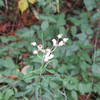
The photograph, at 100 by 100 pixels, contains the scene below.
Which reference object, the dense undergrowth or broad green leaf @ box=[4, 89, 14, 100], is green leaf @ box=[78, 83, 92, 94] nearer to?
the dense undergrowth

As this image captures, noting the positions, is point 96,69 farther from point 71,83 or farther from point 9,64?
point 9,64

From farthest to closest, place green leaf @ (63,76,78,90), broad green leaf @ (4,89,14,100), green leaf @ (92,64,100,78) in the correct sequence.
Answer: green leaf @ (92,64,100,78), green leaf @ (63,76,78,90), broad green leaf @ (4,89,14,100)

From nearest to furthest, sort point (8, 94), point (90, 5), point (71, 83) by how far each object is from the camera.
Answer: point (8, 94), point (71, 83), point (90, 5)

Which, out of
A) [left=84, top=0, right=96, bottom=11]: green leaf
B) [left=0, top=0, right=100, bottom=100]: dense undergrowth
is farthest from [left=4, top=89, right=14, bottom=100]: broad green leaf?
[left=84, top=0, right=96, bottom=11]: green leaf

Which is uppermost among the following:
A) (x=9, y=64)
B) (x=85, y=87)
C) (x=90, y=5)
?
(x=90, y=5)

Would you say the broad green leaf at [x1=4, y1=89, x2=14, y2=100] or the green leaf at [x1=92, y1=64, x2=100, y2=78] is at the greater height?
the green leaf at [x1=92, y1=64, x2=100, y2=78]

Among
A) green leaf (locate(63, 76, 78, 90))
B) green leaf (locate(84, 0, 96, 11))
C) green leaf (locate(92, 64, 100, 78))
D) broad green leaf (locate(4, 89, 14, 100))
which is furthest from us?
green leaf (locate(84, 0, 96, 11))

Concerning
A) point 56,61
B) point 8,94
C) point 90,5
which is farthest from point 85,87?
point 90,5

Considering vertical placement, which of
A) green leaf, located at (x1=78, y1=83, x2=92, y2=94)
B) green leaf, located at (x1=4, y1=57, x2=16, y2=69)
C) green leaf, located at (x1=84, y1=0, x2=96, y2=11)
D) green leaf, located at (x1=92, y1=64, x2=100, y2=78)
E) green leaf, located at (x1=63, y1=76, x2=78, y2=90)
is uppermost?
green leaf, located at (x1=84, y1=0, x2=96, y2=11)

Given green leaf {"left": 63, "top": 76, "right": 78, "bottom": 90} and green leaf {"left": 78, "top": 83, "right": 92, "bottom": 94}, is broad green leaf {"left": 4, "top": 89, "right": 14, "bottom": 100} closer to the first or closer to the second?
green leaf {"left": 63, "top": 76, "right": 78, "bottom": 90}

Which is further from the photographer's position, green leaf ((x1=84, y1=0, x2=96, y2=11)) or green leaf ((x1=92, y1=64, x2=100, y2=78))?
green leaf ((x1=84, y1=0, x2=96, y2=11))
